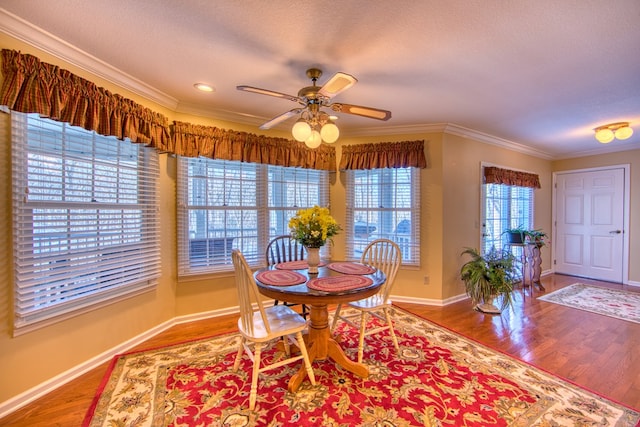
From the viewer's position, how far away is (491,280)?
3330mm

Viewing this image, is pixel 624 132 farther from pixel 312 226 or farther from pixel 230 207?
pixel 230 207

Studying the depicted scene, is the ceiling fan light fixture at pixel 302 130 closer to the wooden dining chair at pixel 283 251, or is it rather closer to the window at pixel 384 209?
the wooden dining chair at pixel 283 251

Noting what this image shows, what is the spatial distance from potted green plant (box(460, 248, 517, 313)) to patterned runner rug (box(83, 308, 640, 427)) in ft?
3.66

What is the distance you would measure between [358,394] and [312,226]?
1.22m

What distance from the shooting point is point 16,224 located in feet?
5.89

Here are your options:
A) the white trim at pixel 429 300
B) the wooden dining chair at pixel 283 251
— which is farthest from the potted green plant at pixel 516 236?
the wooden dining chair at pixel 283 251

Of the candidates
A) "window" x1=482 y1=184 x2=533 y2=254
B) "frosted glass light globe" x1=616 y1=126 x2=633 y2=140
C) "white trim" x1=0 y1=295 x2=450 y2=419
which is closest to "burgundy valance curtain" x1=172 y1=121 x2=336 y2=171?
"white trim" x1=0 y1=295 x2=450 y2=419

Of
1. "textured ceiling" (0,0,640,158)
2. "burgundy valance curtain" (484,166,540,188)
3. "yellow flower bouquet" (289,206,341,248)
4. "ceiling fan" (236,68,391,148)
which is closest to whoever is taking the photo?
"textured ceiling" (0,0,640,158)

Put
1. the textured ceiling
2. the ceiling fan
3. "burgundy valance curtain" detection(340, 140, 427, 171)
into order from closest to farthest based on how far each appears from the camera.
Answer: the textured ceiling < the ceiling fan < "burgundy valance curtain" detection(340, 140, 427, 171)

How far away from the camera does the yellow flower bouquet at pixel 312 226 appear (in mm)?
2219

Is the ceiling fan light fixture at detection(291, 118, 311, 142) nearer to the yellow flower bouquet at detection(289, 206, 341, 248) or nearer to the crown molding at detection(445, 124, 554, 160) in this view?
the yellow flower bouquet at detection(289, 206, 341, 248)

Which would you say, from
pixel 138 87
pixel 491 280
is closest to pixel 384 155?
pixel 491 280

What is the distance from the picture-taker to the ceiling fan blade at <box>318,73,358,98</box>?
1.66 metres

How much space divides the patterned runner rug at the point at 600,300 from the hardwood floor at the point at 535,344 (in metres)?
0.24
